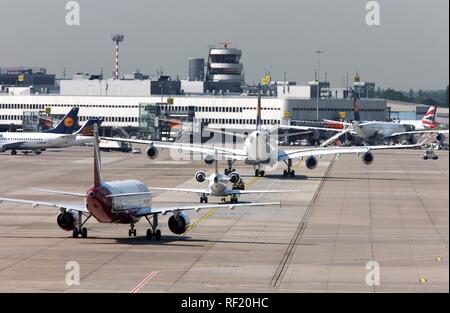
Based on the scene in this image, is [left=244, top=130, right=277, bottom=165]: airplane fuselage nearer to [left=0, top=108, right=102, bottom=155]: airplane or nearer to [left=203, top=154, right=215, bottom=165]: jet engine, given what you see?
[left=203, top=154, right=215, bottom=165]: jet engine

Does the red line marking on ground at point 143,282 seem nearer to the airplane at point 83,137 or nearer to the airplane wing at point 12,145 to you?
the airplane wing at point 12,145

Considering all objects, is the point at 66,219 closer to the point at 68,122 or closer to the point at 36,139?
the point at 36,139

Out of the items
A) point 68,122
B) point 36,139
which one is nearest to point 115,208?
point 36,139

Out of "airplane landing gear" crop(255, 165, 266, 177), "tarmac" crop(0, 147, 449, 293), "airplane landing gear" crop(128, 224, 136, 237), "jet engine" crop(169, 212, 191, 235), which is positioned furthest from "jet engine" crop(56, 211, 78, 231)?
"airplane landing gear" crop(255, 165, 266, 177)

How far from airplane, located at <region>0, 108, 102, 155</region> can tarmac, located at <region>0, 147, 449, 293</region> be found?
68.2m

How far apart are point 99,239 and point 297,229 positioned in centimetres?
1541

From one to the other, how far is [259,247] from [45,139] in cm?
12660

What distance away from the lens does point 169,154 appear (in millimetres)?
189500

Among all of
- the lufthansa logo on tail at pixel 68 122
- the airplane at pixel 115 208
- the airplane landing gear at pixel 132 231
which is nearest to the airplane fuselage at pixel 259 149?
the airplane landing gear at pixel 132 231

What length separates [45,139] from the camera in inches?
7397
